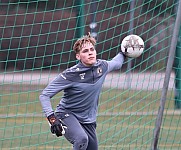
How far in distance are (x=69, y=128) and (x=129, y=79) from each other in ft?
13.5

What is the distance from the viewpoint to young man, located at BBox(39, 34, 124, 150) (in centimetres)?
676

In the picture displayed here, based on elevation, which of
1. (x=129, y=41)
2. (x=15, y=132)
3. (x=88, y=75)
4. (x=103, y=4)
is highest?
(x=103, y=4)

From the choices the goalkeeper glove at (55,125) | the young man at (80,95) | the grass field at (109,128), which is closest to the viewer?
the goalkeeper glove at (55,125)

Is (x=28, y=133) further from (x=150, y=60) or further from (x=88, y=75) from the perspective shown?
(x=88, y=75)

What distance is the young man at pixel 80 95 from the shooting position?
22.2 feet

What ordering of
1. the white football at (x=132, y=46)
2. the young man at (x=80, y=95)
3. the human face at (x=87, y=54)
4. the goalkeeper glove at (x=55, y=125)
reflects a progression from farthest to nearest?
the white football at (x=132, y=46), the human face at (x=87, y=54), the young man at (x=80, y=95), the goalkeeper glove at (x=55, y=125)

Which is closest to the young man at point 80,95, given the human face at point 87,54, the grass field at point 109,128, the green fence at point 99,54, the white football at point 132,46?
the human face at point 87,54

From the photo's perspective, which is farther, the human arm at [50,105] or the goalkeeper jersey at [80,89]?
the goalkeeper jersey at [80,89]

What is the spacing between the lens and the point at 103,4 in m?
9.99

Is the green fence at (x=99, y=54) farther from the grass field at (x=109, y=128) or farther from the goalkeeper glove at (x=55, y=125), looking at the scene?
the goalkeeper glove at (x=55, y=125)

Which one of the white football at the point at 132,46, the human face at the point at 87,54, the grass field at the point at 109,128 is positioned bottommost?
the grass field at the point at 109,128

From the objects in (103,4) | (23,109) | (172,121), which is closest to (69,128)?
(103,4)

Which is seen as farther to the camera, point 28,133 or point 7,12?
point 28,133

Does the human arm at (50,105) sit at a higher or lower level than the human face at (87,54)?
lower
